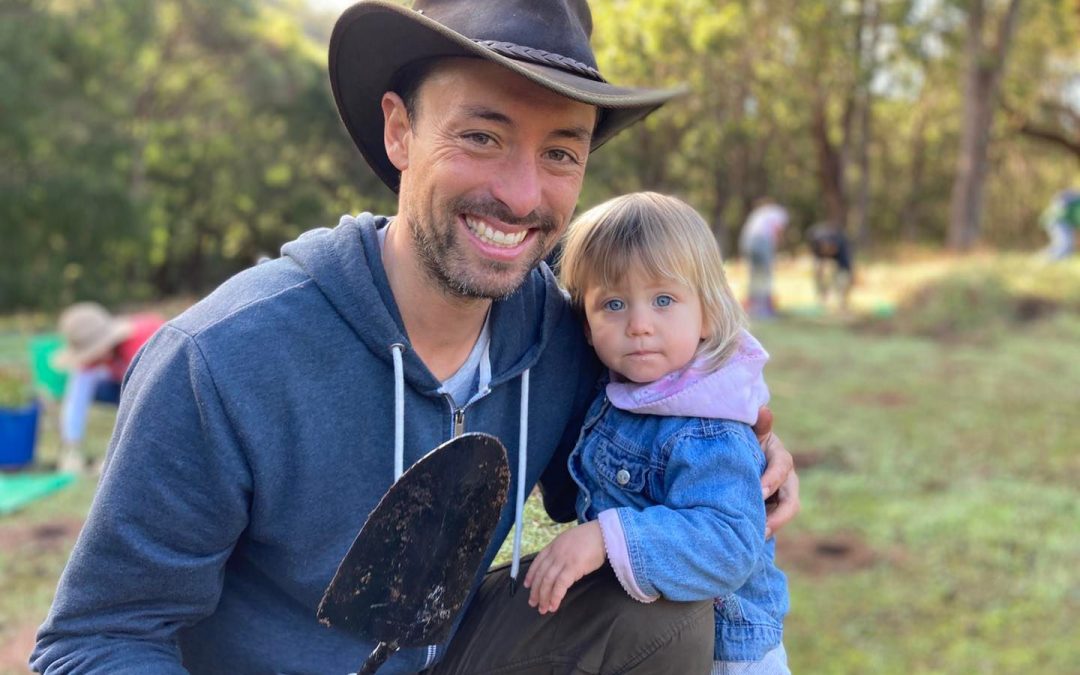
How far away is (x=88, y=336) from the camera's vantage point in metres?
6.20

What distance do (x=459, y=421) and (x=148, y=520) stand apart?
1.86ft

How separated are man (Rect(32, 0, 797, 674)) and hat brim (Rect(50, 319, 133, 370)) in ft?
15.1

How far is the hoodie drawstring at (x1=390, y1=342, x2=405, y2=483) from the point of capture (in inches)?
70.8

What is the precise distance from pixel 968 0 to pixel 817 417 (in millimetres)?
9945

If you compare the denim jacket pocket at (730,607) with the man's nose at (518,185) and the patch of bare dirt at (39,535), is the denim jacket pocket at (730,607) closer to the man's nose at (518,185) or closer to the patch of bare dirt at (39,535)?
the man's nose at (518,185)

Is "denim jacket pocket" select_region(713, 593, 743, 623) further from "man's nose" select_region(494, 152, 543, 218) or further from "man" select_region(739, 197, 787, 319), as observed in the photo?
"man" select_region(739, 197, 787, 319)

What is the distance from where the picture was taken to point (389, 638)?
1.70 m

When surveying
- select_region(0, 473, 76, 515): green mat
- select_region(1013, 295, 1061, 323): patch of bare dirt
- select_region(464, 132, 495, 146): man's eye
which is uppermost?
select_region(464, 132, 495, 146): man's eye

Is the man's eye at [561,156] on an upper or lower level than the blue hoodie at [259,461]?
upper

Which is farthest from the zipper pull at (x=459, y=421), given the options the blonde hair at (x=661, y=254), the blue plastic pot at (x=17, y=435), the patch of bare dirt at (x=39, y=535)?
the blue plastic pot at (x=17, y=435)

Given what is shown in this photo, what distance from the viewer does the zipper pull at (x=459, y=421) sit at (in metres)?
1.92

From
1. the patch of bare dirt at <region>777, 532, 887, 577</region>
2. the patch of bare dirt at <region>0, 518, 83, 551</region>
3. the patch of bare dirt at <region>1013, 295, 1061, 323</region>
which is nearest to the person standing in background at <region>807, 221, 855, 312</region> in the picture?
the patch of bare dirt at <region>1013, 295, 1061, 323</region>

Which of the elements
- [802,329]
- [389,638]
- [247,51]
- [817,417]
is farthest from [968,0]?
[389,638]

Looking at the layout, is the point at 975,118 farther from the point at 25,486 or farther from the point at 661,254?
the point at 661,254
